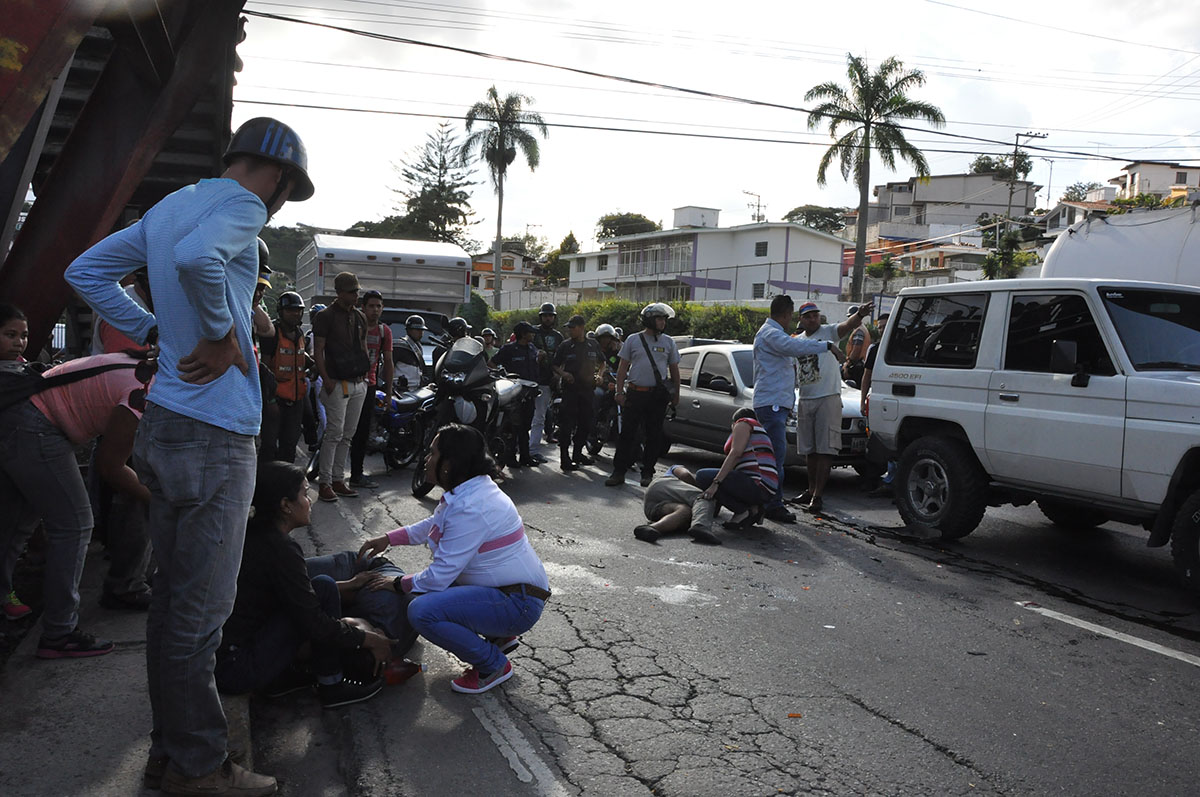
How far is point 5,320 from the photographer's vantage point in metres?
4.18

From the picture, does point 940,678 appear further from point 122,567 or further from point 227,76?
point 227,76

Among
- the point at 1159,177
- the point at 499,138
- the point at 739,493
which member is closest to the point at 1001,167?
the point at 1159,177

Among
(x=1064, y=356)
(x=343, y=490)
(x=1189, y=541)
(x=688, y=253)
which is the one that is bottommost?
(x=343, y=490)

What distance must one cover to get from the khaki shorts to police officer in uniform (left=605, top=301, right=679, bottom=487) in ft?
5.17

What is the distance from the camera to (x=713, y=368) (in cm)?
1209

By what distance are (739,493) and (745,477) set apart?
147 millimetres

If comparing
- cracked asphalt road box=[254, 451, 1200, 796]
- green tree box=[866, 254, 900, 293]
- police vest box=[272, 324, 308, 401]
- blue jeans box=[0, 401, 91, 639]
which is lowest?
cracked asphalt road box=[254, 451, 1200, 796]

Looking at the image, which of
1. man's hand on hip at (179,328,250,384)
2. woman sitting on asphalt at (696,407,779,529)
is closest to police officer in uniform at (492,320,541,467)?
woman sitting on asphalt at (696,407,779,529)

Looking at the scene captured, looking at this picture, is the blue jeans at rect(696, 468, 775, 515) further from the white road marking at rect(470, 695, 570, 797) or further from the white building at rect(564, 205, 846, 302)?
the white building at rect(564, 205, 846, 302)

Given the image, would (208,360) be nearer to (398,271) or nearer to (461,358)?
(461,358)

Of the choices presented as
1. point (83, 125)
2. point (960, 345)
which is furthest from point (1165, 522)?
point (83, 125)

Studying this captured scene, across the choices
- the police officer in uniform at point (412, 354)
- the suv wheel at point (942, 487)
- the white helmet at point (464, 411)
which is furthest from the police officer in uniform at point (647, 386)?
the police officer in uniform at point (412, 354)

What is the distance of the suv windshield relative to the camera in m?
6.48

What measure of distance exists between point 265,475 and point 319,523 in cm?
392
